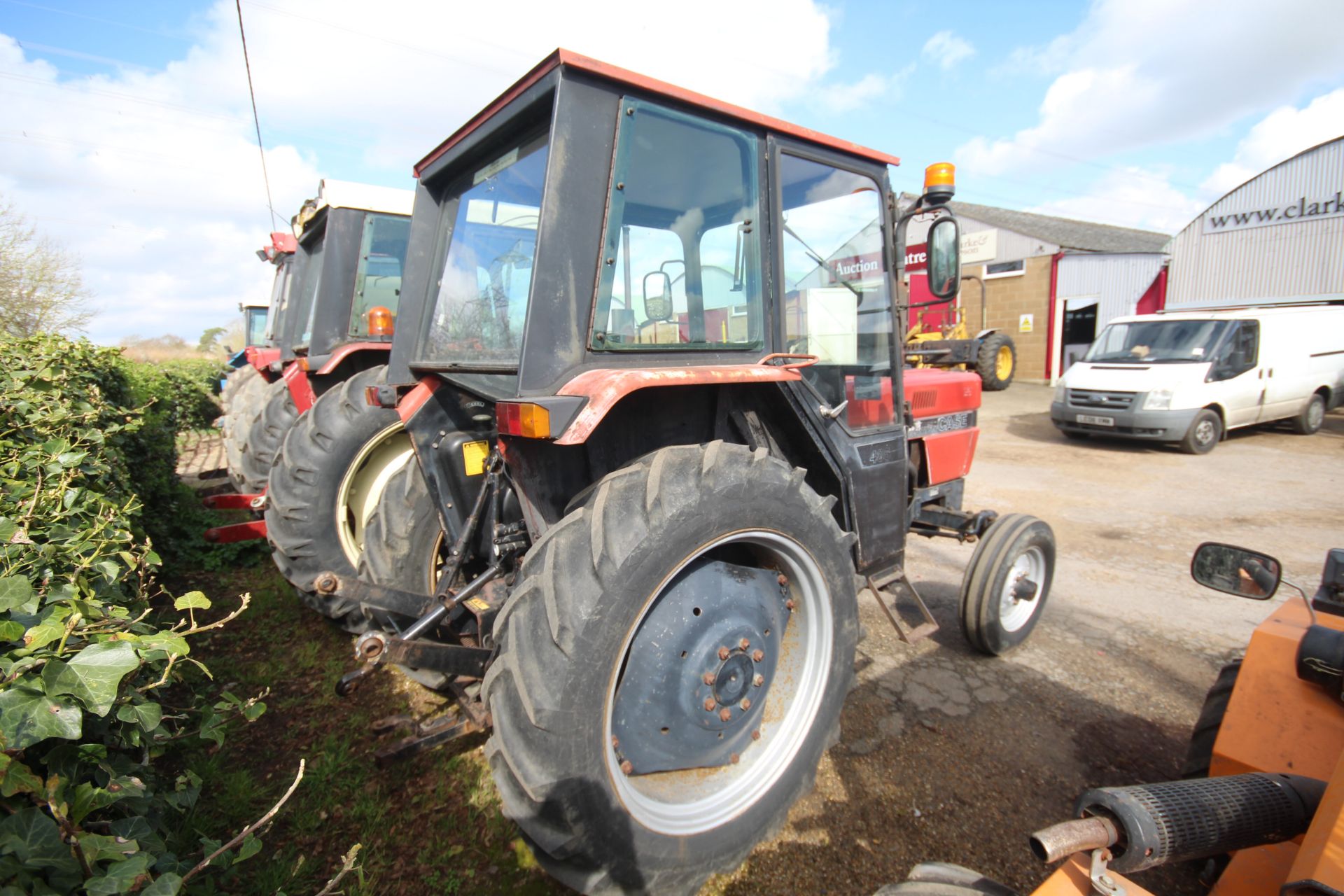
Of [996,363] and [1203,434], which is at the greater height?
[996,363]

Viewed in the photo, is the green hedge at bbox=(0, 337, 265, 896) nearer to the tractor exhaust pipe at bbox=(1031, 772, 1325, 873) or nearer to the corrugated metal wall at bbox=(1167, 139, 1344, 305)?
the tractor exhaust pipe at bbox=(1031, 772, 1325, 873)

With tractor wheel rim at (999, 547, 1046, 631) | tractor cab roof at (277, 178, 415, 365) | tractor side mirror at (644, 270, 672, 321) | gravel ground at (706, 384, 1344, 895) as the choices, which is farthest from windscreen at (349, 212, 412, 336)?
tractor wheel rim at (999, 547, 1046, 631)

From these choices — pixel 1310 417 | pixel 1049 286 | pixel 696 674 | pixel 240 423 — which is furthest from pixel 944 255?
pixel 1049 286

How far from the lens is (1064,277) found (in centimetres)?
1631

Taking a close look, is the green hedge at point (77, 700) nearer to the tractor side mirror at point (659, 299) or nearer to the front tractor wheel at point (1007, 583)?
the tractor side mirror at point (659, 299)

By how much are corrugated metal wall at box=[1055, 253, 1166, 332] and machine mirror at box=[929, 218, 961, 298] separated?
16.7 m

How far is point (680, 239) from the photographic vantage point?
212cm

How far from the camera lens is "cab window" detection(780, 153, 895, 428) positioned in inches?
94.0

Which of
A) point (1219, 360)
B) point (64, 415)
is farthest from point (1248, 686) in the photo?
point (1219, 360)

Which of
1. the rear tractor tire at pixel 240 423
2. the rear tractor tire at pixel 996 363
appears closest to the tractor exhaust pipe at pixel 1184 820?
the rear tractor tire at pixel 240 423

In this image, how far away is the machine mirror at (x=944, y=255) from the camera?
267 cm

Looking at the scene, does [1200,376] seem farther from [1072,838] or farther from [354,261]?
[354,261]

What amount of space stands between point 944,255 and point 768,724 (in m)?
2.05

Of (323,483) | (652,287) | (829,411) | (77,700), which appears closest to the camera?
(77,700)
